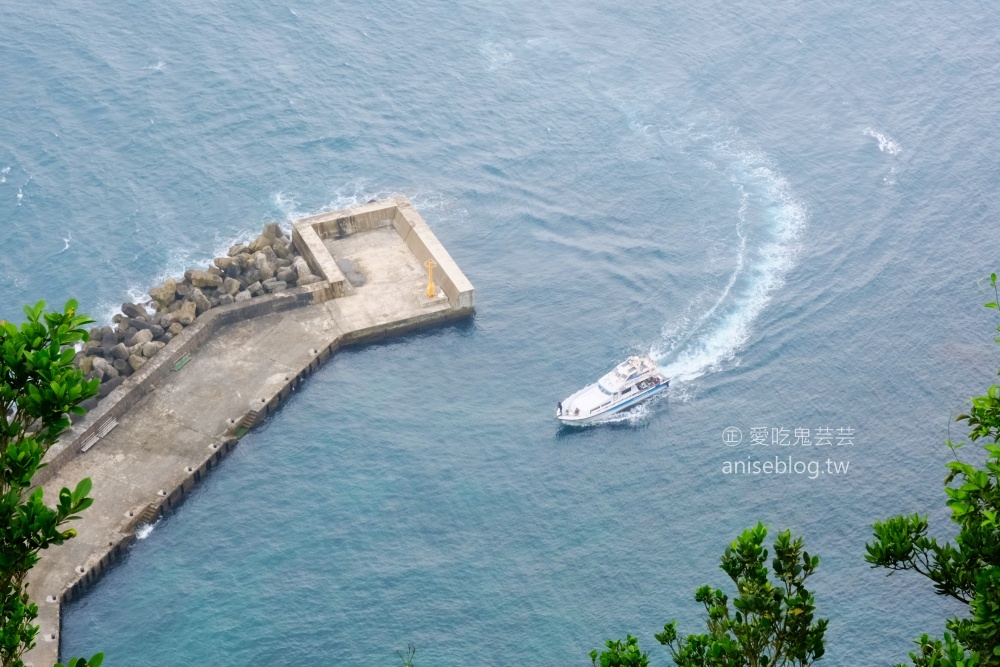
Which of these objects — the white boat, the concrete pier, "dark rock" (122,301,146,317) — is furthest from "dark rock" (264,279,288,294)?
→ the white boat

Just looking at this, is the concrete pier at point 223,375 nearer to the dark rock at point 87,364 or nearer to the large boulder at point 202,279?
the large boulder at point 202,279

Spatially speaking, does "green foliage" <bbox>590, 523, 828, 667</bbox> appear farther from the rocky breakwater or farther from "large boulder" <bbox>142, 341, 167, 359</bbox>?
"large boulder" <bbox>142, 341, 167, 359</bbox>

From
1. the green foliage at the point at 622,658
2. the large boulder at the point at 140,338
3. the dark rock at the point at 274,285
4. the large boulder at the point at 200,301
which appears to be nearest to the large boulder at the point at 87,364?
the large boulder at the point at 140,338

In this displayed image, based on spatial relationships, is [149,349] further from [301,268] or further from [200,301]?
[301,268]

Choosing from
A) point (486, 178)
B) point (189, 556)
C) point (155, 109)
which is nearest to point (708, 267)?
point (486, 178)

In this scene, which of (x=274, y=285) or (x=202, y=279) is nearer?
(x=202, y=279)

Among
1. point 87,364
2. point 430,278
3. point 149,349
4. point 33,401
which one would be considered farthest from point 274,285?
point 33,401

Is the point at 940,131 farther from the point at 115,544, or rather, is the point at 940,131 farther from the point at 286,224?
the point at 115,544
